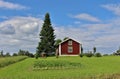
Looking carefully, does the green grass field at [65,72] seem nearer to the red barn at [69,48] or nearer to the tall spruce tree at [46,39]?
the red barn at [69,48]

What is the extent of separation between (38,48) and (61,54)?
12.3m

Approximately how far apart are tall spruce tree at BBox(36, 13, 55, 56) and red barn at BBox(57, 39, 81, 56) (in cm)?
787

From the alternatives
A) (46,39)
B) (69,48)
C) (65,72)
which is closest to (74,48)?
(69,48)

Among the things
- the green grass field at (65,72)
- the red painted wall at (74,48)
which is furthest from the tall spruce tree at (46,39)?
the green grass field at (65,72)

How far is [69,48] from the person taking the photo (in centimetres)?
8694

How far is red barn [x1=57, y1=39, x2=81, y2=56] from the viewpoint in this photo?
86.0m

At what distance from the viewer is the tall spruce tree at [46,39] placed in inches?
3723

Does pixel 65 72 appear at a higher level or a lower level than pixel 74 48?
lower

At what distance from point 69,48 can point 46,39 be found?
11.9 meters

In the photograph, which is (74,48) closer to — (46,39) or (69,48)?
(69,48)

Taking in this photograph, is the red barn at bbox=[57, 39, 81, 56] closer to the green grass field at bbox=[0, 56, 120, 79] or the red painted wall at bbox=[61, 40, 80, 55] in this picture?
the red painted wall at bbox=[61, 40, 80, 55]

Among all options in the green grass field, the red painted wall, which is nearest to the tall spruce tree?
the red painted wall

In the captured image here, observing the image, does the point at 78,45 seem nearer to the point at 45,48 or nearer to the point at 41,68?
the point at 45,48

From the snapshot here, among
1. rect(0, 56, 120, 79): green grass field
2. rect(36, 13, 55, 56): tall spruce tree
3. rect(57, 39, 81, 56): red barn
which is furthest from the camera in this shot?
rect(36, 13, 55, 56): tall spruce tree
